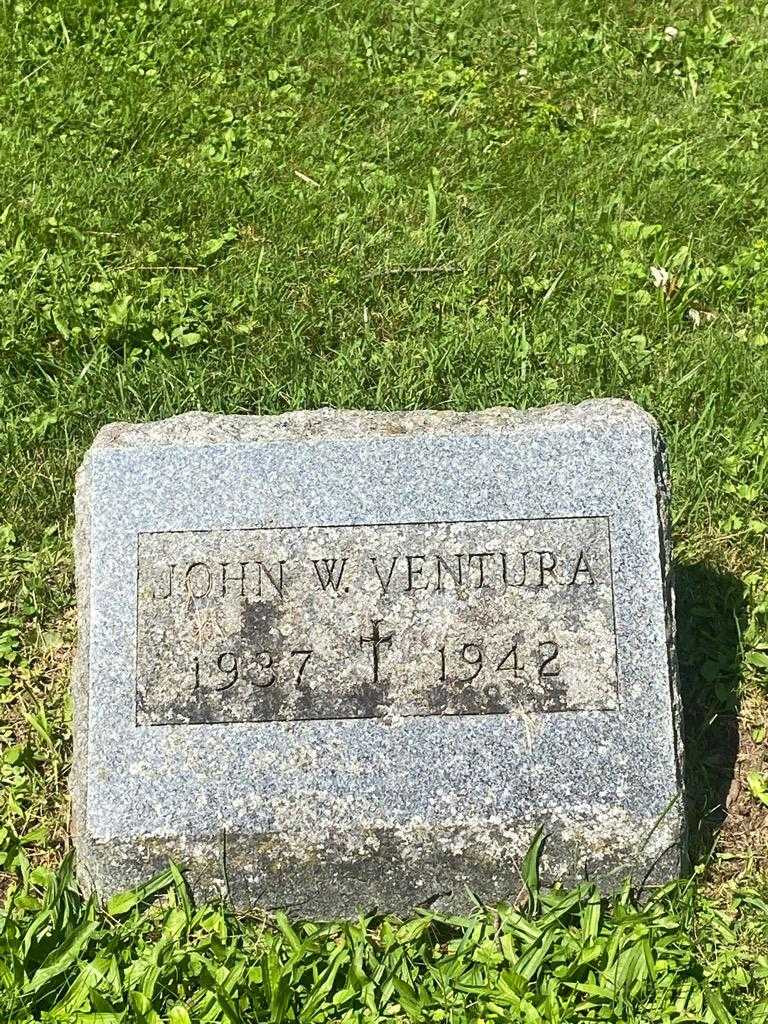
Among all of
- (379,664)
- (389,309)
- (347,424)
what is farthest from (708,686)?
(389,309)

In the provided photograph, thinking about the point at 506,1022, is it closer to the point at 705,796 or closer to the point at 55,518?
the point at 705,796

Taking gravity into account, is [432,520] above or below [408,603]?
above

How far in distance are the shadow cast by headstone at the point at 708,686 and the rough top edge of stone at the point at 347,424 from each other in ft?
2.56

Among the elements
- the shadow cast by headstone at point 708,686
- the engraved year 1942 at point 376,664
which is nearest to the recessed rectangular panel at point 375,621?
the engraved year 1942 at point 376,664

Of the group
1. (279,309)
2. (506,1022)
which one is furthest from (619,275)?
(506,1022)

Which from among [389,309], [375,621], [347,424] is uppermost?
[389,309]

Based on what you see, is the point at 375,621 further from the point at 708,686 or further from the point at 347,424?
the point at 708,686

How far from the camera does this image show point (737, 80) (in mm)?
4996

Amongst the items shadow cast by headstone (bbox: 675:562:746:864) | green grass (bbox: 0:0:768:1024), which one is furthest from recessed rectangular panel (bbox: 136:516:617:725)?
shadow cast by headstone (bbox: 675:562:746:864)

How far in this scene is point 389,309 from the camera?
166 inches

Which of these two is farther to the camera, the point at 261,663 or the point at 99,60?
the point at 99,60

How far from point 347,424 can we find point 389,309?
47.4 inches

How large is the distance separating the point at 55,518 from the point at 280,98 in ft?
7.18

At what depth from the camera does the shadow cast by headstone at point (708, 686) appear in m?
3.15
